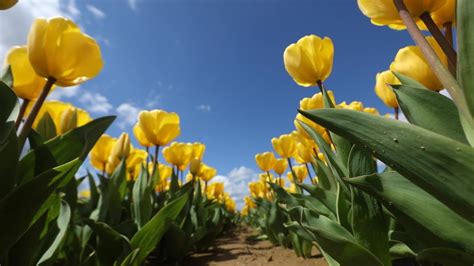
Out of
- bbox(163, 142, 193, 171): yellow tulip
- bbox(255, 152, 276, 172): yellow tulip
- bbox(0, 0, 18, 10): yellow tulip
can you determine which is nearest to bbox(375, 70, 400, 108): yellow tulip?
bbox(0, 0, 18, 10): yellow tulip

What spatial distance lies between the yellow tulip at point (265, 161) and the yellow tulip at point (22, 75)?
13.6 ft

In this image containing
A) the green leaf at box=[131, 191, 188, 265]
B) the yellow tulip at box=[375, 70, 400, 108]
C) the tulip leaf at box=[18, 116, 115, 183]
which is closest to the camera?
the tulip leaf at box=[18, 116, 115, 183]

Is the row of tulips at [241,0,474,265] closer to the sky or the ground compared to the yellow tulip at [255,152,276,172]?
closer to the ground

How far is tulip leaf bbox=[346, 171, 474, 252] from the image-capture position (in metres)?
0.77

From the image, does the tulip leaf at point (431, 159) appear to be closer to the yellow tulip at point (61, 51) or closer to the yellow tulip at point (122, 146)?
the yellow tulip at point (61, 51)

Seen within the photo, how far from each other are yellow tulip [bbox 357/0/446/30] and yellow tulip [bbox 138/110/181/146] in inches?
85.2

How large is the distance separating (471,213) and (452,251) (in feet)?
0.56

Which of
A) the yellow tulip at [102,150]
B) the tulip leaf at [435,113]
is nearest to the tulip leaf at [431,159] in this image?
the tulip leaf at [435,113]

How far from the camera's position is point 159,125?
297 centimetres

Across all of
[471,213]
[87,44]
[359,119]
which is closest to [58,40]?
[87,44]

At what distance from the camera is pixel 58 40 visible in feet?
4.31

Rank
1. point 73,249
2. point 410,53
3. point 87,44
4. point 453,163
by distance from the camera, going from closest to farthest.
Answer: point 453,163 < point 410,53 < point 87,44 < point 73,249

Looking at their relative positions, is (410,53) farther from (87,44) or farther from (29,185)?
A: (29,185)

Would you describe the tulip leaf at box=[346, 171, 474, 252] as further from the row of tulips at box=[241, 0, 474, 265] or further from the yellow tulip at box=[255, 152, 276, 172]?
the yellow tulip at box=[255, 152, 276, 172]
